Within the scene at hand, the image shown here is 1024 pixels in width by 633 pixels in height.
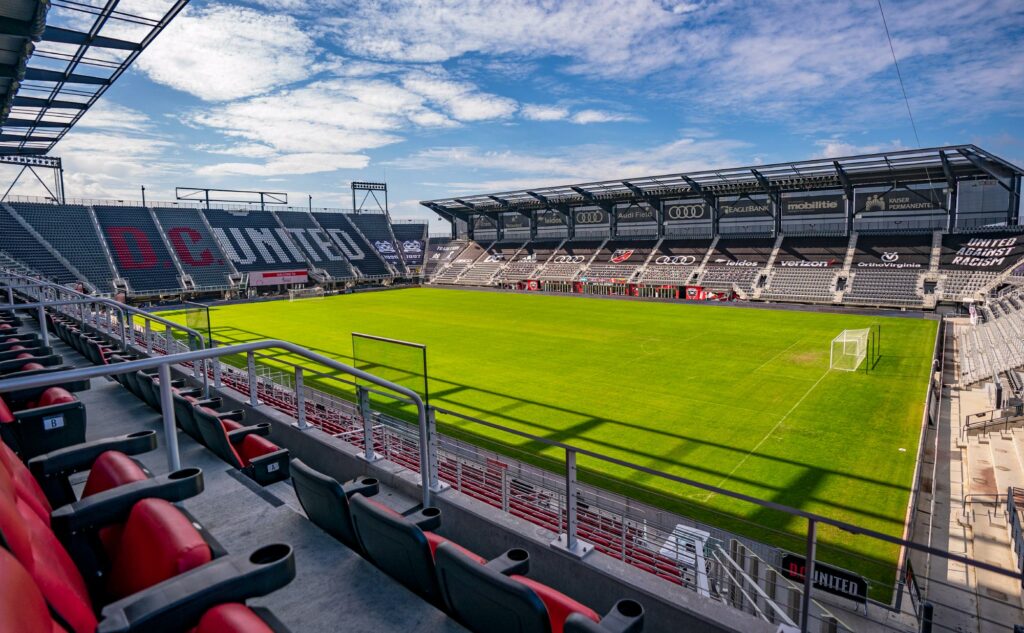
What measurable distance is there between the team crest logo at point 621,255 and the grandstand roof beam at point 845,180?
18.1 m

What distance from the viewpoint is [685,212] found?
50875 mm

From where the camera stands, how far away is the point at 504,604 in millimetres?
2740

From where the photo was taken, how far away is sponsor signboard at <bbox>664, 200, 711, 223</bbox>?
49.9 m

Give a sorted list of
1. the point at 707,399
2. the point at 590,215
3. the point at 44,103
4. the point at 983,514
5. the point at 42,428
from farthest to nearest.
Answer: the point at 590,215 → the point at 707,399 → the point at 44,103 → the point at 983,514 → the point at 42,428

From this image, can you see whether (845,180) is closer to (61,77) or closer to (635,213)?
(635,213)

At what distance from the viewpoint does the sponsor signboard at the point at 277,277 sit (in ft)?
169

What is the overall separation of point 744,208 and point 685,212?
5236 mm

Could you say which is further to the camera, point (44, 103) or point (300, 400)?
point (44, 103)

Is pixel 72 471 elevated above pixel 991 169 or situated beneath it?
situated beneath

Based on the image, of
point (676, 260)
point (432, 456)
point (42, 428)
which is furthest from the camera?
point (676, 260)


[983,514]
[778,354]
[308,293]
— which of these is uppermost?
[308,293]

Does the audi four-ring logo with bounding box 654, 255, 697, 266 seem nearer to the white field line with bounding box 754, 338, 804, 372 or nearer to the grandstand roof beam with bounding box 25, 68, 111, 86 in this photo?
the white field line with bounding box 754, 338, 804, 372

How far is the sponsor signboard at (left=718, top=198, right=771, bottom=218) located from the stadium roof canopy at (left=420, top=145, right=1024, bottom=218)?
144cm

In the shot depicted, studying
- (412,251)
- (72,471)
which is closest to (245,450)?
(72,471)
